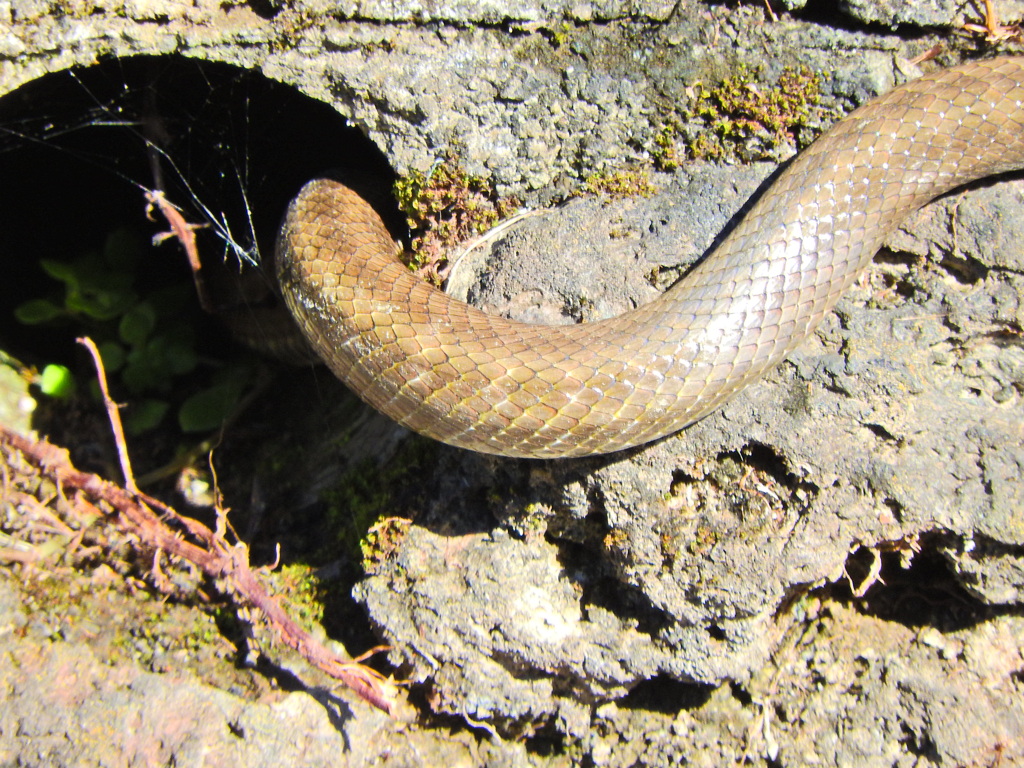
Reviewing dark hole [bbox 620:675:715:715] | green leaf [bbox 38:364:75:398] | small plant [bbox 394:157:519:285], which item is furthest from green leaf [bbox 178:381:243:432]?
dark hole [bbox 620:675:715:715]

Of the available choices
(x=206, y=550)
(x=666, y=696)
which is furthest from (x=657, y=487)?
(x=206, y=550)

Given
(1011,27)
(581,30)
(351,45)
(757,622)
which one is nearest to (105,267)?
(351,45)

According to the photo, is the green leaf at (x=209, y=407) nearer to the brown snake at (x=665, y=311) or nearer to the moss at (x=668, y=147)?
the brown snake at (x=665, y=311)

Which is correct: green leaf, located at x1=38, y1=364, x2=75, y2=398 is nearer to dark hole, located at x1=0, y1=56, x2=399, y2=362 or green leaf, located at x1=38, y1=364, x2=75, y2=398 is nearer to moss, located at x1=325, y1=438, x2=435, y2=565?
dark hole, located at x1=0, y1=56, x2=399, y2=362

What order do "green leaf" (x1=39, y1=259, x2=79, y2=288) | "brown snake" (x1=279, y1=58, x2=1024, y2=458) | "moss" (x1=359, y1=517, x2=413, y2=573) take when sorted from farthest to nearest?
"green leaf" (x1=39, y1=259, x2=79, y2=288) < "moss" (x1=359, y1=517, x2=413, y2=573) < "brown snake" (x1=279, y1=58, x2=1024, y2=458)

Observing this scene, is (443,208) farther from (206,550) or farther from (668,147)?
(206,550)

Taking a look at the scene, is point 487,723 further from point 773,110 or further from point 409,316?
point 773,110
